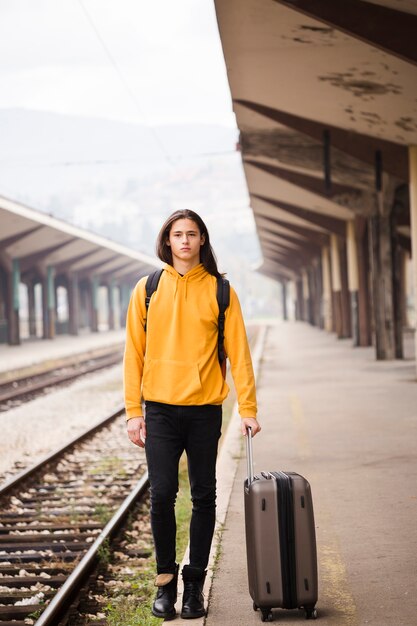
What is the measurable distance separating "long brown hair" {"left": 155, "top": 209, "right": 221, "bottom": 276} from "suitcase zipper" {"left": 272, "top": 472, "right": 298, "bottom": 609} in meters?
1.10

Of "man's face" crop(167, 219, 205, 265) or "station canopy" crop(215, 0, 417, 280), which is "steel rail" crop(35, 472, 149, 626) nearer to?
"man's face" crop(167, 219, 205, 265)

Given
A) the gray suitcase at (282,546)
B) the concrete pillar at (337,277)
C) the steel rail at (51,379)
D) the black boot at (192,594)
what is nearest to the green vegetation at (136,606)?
the black boot at (192,594)

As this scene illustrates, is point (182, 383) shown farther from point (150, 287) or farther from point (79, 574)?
point (79, 574)

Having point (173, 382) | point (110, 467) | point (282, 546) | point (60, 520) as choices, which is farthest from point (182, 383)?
point (110, 467)

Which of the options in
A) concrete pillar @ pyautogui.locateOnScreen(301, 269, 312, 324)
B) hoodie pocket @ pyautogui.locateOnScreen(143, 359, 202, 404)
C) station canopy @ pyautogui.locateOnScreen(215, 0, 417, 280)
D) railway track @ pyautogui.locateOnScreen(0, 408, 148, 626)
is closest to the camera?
hoodie pocket @ pyautogui.locateOnScreen(143, 359, 202, 404)

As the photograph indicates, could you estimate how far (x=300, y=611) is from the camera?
464cm

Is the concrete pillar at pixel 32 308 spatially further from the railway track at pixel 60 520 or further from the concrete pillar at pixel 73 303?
the railway track at pixel 60 520

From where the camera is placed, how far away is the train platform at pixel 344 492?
477 centimetres

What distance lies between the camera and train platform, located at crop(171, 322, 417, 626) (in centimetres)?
477

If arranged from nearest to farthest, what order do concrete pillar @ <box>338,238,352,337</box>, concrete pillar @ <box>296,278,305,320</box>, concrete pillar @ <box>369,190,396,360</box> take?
concrete pillar @ <box>369,190,396,360</box>, concrete pillar @ <box>338,238,352,337</box>, concrete pillar @ <box>296,278,305,320</box>

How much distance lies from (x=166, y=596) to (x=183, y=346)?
1231mm

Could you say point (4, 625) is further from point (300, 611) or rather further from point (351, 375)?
point (351, 375)

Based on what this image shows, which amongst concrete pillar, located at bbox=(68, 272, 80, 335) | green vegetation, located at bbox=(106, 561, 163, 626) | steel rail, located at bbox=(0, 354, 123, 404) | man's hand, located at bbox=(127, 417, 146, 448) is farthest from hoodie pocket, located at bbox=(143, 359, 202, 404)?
concrete pillar, located at bbox=(68, 272, 80, 335)

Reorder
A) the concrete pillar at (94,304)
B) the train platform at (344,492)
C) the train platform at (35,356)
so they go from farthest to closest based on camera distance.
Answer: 1. the concrete pillar at (94,304)
2. the train platform at (35,356)
3. the train platform at (344,492)
